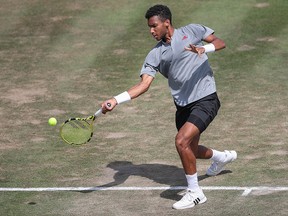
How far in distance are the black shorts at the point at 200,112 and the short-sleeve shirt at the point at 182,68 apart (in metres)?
0.09

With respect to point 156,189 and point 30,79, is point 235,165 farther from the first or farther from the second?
point 30,79

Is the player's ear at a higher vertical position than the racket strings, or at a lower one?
higher

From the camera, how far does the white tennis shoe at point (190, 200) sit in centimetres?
1412

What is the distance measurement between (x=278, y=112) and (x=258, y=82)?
1.69m

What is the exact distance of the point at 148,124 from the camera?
18172mm

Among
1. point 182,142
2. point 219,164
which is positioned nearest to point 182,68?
point 182,142

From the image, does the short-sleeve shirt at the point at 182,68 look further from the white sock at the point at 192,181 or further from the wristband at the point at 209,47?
the white sock at the point at 192,181

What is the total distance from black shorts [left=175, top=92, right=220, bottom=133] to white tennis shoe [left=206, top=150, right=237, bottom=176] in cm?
93

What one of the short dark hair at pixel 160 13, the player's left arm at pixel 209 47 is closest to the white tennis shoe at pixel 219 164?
the player's left arm at pixel 209 47

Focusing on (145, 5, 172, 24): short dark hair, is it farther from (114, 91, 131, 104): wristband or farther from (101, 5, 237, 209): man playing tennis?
(114, 91, 131, 104): wristband

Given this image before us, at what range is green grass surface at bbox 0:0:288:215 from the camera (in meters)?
14.7

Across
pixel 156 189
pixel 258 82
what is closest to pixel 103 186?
pixel 156 189

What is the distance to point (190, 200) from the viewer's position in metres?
14.1

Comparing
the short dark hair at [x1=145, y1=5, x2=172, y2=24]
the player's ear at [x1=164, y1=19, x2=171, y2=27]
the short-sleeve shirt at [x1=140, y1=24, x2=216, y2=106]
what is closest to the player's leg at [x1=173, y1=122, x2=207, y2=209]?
the short-sleeve shirt at [x1=140, y1=24, x2=216, y2=106]
